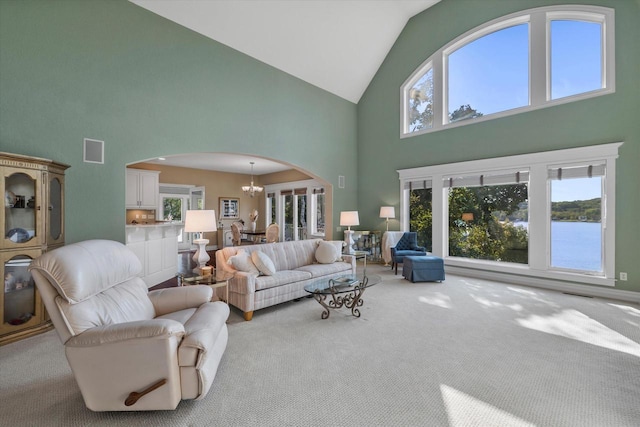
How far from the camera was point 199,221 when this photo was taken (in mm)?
3297

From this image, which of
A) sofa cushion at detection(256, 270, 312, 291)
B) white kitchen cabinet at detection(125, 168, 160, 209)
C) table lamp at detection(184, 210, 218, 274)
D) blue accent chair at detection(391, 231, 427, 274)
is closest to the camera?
table lamp at detection(184, 210, 218, 274)

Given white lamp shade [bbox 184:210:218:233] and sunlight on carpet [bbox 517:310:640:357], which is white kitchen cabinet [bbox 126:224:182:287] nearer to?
white lamp shade [bbox 184:210:218:233]

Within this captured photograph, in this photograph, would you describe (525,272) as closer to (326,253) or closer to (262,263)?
(326,253)

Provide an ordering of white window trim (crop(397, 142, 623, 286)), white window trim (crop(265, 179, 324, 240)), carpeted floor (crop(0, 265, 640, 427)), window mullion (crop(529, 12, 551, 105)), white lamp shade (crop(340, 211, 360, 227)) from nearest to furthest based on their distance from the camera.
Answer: carpeted floor (crop(0, 265, 640, 427)) < white window trim (crop(397, 142, 623, 286)) < window mullion (crop(529, 12, 551, 105)) < white lamp shade (crop(340, 211, 360, 227)) < white window trim (crop(265, 179, 324, 240))

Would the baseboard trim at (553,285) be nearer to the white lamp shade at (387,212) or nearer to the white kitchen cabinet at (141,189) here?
the white lamp shade at (387,212)

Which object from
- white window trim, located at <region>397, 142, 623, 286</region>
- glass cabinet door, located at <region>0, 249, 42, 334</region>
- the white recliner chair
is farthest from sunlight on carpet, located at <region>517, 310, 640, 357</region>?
glass cabinet door, located at <region>0, 249, 42, 334</region>

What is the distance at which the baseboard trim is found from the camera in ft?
13.9

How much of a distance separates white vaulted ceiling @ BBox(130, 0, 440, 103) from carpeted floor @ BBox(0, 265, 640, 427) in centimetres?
455

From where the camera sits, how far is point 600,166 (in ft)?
14.5

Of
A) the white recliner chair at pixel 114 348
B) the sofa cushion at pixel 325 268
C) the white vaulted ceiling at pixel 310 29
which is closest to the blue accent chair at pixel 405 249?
the sofa cushion at pixel 325 268

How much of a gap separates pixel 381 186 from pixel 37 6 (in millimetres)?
6522

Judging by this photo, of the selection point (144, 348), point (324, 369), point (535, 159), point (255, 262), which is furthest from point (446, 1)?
point (144, 348)

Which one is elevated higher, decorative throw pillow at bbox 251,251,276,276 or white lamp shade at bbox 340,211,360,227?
white lamp shade at bbox 340,211,360,227

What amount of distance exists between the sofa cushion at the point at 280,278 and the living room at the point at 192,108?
1.31 feet
